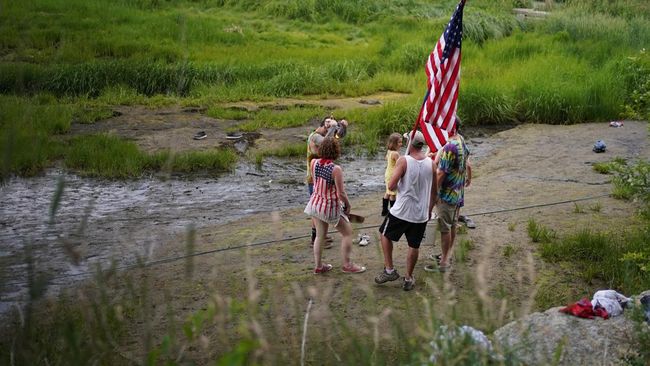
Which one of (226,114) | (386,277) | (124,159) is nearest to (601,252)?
(386,277)

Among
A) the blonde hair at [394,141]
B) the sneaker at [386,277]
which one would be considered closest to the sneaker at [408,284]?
the sneaker at [386,277]

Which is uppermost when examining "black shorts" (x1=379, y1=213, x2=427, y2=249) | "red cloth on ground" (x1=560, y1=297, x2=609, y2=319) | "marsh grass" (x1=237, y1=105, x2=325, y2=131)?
"red cloth on ground" (x1=560, y1=297, x2=609, y2=319)

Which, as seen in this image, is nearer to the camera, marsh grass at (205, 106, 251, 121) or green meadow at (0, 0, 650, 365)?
green meadow at (0, 0, 650, 365)

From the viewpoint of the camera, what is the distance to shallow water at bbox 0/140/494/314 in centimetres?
1041

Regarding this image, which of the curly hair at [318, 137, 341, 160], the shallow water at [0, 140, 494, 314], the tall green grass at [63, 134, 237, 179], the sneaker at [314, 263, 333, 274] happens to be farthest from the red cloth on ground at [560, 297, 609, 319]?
the tall green grass at [63, 134, 237, 179]

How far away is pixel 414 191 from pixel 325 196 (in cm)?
98

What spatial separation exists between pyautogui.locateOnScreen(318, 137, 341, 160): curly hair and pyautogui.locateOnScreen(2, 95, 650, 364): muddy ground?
86 cm

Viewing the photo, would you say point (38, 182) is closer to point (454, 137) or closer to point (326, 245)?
point (326, 245)

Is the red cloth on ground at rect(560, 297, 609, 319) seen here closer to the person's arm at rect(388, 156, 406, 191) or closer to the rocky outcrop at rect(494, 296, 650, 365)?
the rocky outcrop at rect(494, 296, 650, 365)

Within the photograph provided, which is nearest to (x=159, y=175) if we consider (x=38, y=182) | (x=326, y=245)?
(x=38, y=182)

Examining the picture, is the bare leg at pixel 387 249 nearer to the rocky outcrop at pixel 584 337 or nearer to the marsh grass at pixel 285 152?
the rocky outcrop at pixel 584 337

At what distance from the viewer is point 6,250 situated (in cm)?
922

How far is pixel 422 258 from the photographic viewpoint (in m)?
9.71

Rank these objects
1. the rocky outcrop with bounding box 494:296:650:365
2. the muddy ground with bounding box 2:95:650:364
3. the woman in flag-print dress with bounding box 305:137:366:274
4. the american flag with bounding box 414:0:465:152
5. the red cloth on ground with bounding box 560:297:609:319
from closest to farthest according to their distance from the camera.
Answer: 1. the rocky outcrop with bounding box 494:296:650:365
2. the red cloth on ground with bounding box 560:297:609:319
3. the muddy ground with bounding box 2:95:650:364
4. the woman in flag-print dress with bounding box 305:137:366:274
5. the american flag with bounding box 414:0:465:152
